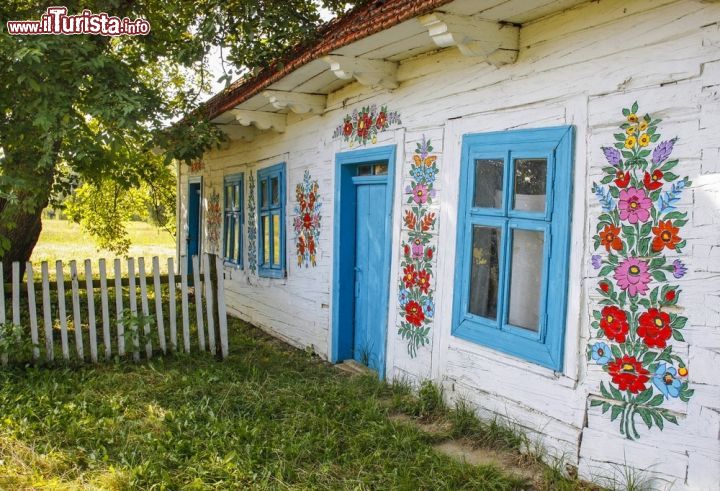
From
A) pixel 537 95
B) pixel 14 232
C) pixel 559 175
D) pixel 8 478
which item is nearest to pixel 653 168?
pixel 559 175

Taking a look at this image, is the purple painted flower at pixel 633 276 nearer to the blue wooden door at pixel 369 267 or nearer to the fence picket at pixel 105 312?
the blue wooden door at pixel 369 267

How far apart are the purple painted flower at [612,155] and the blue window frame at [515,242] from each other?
24 cm

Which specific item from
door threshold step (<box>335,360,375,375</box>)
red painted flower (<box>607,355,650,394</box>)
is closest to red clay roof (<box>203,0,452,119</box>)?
red painted flower (<box>607,355,650,394</box>)

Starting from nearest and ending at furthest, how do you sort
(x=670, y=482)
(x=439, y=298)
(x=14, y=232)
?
(x=670, y=482) < (x=439, y=298) < (x=14, y=232)

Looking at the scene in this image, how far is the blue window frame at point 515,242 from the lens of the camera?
399cm

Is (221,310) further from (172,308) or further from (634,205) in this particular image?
(634,205)

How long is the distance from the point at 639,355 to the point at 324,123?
4552mm

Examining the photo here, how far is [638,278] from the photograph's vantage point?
3.55 m

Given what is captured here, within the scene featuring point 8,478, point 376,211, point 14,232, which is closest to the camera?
point 8,478

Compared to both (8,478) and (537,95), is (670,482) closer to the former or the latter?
(537,95)

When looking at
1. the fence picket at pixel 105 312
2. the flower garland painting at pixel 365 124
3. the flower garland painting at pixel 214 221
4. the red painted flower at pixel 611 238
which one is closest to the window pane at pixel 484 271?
the red painted flower at pixel 611 238

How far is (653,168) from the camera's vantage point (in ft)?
11.4

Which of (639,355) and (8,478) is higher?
(639,355)

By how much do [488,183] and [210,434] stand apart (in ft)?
8.72
